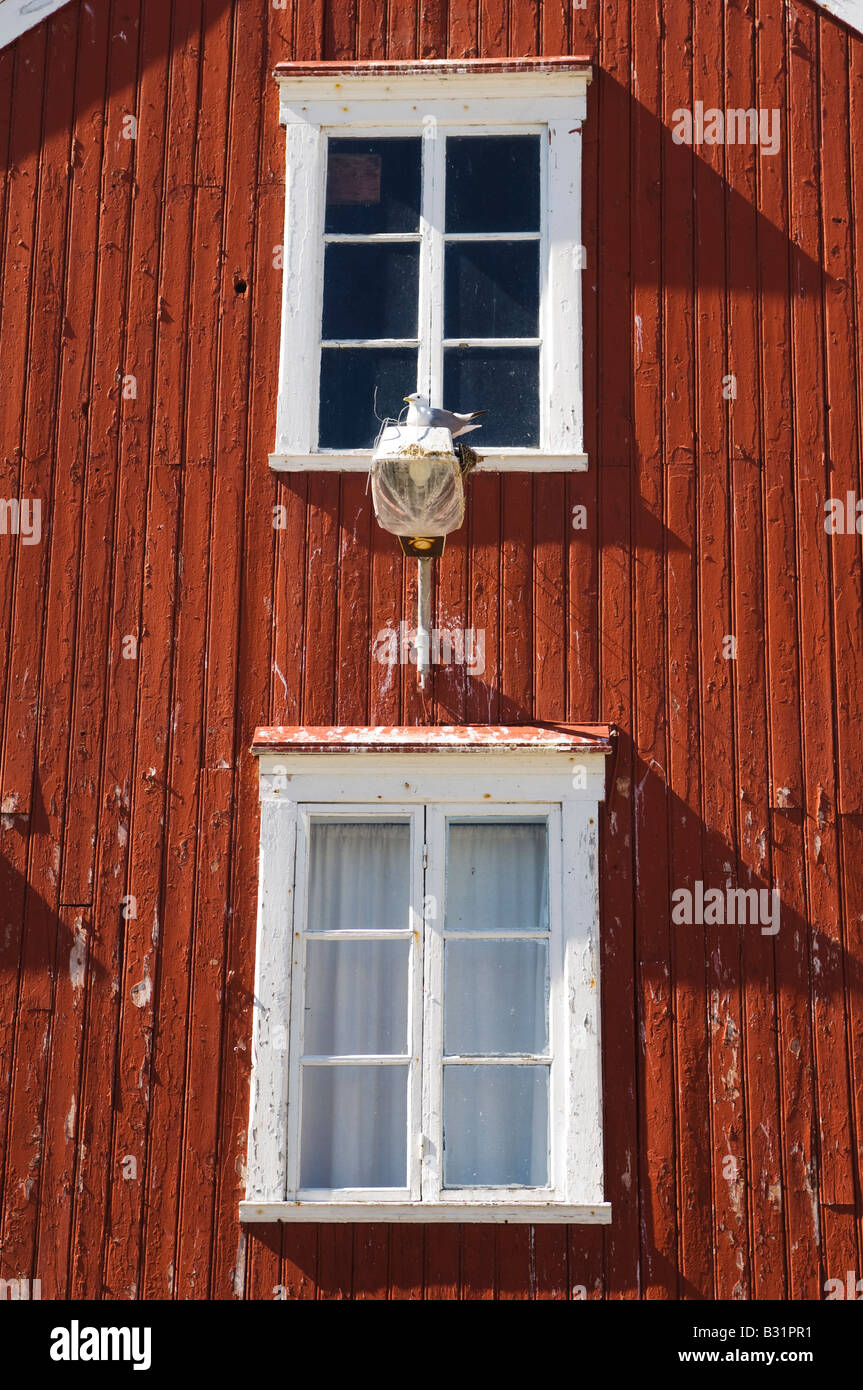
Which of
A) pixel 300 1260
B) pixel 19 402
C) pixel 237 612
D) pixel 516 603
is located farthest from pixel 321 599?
pixel 300 1260

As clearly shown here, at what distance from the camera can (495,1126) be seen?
6.31 m

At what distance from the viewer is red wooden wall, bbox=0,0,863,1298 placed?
6.25 metres

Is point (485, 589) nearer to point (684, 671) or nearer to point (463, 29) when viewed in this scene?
point (684, 671)

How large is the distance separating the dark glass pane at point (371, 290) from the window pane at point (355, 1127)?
3.18 m

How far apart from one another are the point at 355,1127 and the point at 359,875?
0.98 m

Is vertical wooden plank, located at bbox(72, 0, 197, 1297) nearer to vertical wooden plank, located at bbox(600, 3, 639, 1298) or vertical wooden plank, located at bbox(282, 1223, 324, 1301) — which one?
vertical wooden plank, located at bbox(282, 1223, 324, 1301)

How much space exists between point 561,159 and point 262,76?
1.43 m

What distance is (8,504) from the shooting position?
7.07 m

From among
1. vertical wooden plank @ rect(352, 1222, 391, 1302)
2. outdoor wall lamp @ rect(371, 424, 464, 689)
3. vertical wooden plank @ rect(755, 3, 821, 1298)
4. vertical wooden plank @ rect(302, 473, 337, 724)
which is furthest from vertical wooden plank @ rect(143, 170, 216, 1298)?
vertical wooden plank @ rect(755, 3, 821, 1298)

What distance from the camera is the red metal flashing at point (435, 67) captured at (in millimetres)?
7277

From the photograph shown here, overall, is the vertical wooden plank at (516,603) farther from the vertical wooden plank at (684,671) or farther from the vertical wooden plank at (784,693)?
the vertical wooden plank at (784,693)

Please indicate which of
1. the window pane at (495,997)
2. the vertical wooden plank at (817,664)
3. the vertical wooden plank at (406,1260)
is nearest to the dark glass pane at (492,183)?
the vertical wooden plank at (817,664)
